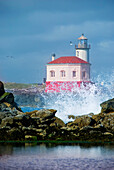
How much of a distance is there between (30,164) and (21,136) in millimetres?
5985

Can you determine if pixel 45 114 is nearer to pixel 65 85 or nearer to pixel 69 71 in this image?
pixel 65 85

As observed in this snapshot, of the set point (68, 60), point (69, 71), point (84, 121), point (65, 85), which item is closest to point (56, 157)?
point (84, 121)

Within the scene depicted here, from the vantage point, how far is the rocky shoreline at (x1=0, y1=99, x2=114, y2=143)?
77.0ft

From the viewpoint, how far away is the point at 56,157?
18891mm

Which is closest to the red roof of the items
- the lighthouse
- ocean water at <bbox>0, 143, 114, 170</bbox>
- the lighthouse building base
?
the lighthouse

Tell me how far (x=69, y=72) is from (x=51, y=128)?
64826mm

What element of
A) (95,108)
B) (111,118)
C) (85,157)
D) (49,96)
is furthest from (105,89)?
(85,157)

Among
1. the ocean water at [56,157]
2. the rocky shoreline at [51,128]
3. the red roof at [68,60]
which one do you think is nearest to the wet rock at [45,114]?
the rocky shoreline at [51,128]

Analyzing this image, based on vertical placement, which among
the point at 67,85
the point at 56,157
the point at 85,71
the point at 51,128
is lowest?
the point at 56,157

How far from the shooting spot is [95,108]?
1796 inches

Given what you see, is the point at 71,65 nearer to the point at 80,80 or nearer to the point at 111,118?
the point at 80,80

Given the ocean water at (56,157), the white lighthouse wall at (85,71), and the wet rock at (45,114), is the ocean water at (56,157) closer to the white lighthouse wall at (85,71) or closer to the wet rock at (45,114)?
the wet rock at (45,114)

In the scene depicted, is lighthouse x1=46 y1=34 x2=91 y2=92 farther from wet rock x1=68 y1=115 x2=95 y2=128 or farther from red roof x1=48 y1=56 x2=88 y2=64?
wet rock x1=68 y1=115 x2=95 y2=128

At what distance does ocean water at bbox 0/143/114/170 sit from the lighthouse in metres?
65.6
